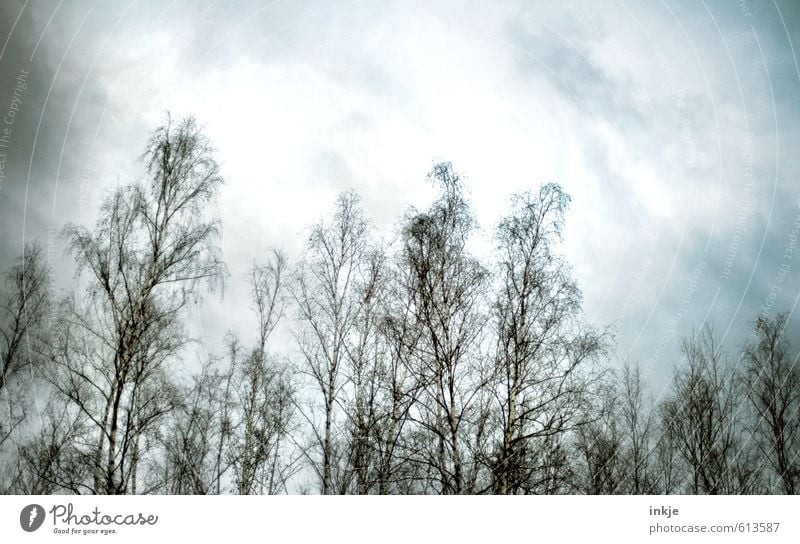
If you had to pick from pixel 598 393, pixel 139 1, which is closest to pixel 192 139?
pixel 139 1

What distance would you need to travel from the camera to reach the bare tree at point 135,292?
5.18 m

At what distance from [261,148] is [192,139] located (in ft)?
2.33

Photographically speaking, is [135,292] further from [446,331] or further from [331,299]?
[446,331]

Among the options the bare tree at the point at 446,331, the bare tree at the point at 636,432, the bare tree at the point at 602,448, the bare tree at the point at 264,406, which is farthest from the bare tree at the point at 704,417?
the bare tree at the point at 264,406

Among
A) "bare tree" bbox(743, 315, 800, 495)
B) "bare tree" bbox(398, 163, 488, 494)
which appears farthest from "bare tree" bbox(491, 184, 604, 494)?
"bare tree" bbox(743, 315, 800, 495)

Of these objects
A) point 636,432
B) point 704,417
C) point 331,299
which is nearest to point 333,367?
point 331,299

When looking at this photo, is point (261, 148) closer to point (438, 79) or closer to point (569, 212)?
point (438, 79)

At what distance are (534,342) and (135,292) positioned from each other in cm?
403

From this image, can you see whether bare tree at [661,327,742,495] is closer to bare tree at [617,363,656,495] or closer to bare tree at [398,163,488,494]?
bare tree at [617,363,656,495]

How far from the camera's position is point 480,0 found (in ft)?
20.5

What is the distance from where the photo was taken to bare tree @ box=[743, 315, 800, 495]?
6.46m

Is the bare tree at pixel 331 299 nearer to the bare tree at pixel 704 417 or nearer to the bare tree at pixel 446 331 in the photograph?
the bare tree at pixel 446 331

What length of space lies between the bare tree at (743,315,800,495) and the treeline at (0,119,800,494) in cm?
4

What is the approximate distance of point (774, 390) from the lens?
22.3 feet
